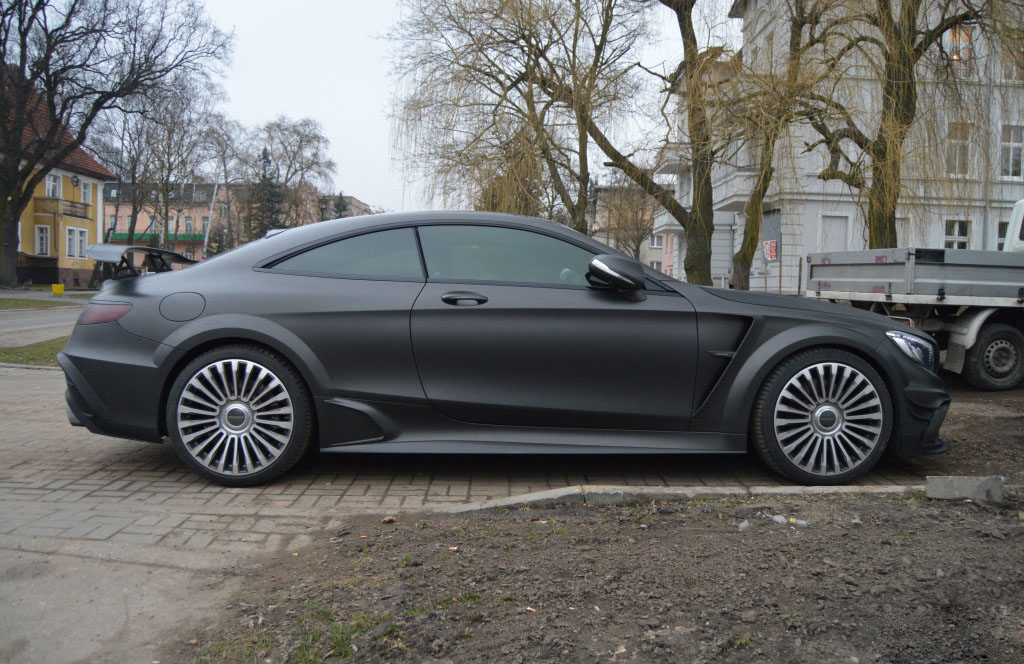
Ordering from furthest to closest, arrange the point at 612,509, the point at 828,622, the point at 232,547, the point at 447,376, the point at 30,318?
the point at 30,318 < the point at 447,376 < the point at 612,509 < the point at 232,547 < the point at 828,622

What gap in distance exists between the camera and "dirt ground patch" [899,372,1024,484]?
187 inches

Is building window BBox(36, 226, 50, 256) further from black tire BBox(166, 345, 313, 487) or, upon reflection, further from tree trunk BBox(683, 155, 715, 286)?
black tire BBox(166, 345, 313, 487)

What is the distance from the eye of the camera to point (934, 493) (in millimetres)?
3791

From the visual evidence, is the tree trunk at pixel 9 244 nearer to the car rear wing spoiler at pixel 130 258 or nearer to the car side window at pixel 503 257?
the car rear wing spoiler at pixel 130 258

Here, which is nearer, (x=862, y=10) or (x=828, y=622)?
(x=828, y=622)

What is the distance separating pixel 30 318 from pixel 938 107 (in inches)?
870

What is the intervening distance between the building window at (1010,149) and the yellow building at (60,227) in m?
49.1

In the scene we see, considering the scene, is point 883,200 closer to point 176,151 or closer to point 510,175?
point 510,175

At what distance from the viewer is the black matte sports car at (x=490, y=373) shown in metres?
4.23

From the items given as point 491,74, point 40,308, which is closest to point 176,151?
point 40,308

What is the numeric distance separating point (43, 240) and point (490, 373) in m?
56.1

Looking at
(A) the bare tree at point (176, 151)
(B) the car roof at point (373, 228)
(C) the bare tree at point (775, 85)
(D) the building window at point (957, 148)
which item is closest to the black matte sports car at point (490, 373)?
(B) the car roof at point (373, 228)

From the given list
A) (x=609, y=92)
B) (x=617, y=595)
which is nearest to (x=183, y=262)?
(x=617, y=595)

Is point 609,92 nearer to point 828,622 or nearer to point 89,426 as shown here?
point 89,426
